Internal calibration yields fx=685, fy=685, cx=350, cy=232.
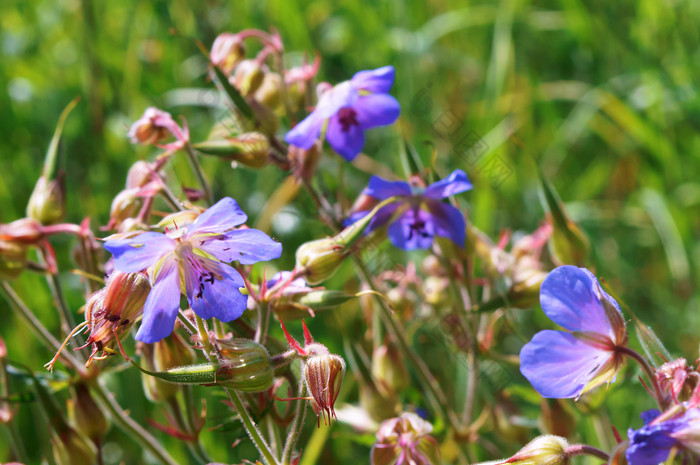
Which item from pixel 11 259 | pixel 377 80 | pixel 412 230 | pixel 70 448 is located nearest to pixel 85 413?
pixel 70 448

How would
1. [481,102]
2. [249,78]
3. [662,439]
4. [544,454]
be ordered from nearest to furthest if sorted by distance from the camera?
[662,439] → [544,454] → [249,78] → [481,102]

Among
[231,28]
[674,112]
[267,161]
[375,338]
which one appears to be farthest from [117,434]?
[674,112]

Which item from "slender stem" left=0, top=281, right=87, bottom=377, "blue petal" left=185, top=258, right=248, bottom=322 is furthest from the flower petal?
"slender stem" left=0, top=281, right=87, bottom=377

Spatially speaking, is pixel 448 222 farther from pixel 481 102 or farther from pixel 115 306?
pixel 481 102

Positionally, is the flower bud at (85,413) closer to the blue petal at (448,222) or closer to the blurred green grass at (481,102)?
the blue petal at (448,222)

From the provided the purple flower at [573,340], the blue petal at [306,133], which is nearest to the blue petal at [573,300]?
the purple flower at [573,340]

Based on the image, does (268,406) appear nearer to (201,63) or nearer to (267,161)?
(267,161)
